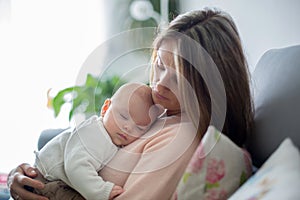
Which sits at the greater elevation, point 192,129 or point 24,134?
point 192,129

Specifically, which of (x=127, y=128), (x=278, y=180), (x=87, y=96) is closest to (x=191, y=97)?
(x=127, y=128)

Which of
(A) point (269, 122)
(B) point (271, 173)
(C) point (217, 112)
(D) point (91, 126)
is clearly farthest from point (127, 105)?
(B) point (271, 173)

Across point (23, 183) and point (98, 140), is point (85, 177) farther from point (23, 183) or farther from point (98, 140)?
point (23, 183)

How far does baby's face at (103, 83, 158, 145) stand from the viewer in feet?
4.06

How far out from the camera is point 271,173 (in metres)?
0.88

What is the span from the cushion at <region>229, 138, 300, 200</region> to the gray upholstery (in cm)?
13

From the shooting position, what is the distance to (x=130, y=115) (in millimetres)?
1237

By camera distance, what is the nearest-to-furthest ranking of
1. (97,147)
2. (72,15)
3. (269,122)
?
(269,122) → (97,147) → (72,15)

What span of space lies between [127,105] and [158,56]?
163mm

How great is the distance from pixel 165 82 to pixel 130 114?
5.1 inches

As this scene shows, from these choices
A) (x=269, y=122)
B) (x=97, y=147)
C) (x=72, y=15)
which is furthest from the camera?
(x=72, y=15)

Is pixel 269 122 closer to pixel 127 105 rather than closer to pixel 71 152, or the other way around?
pixel 127 105

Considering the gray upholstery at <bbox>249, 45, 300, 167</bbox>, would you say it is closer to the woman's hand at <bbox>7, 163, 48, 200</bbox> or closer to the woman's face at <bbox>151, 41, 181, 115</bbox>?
the woman's face at <bbox>151, 41, 181, 115</bbox>

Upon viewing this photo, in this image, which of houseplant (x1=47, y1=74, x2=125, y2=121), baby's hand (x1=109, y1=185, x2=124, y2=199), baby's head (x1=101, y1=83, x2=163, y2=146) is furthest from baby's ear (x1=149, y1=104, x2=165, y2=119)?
houseplant (x1=47, y1=74, x2=125, y2=121)
